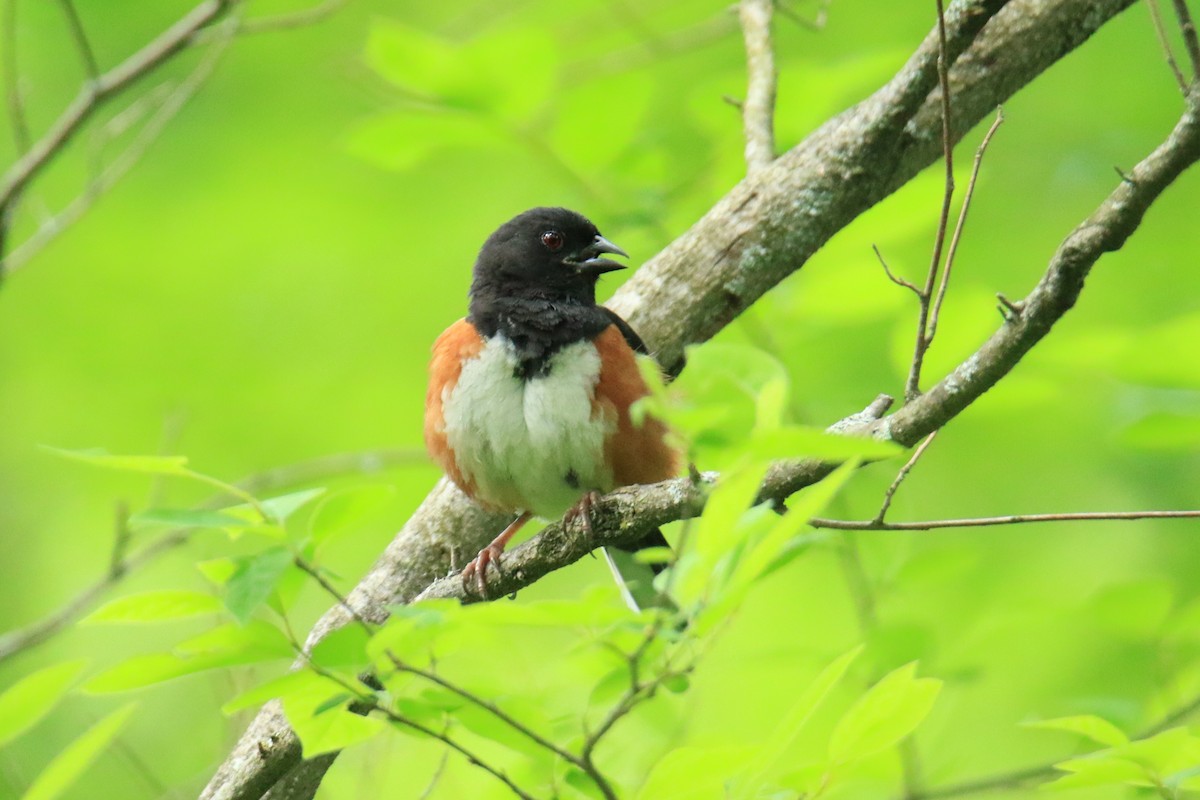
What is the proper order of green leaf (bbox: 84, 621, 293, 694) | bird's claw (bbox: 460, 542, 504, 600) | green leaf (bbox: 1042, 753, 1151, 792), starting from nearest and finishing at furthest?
green leaf (bbox: 84, 621, 293, 694), green leaf (bbox: 1042, 753, 1151, 792), bird's claw (bbox: 460, 542, 504, 600)

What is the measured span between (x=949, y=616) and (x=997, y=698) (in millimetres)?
1299

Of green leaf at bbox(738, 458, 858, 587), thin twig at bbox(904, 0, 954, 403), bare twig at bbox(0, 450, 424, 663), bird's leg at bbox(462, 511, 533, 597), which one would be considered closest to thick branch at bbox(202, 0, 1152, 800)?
bird's leg at bbox(462, 511, 533, 597)

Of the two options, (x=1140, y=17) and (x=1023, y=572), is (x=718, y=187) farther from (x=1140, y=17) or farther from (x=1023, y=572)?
(x=1140, y=17)

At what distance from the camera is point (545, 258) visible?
17.4ft

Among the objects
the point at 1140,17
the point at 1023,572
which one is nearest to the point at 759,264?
the point at 1023,572

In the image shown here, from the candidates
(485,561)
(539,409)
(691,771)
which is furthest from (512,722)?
(539,409)

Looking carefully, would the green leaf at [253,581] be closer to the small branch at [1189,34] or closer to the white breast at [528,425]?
the small branch at [1189,34]

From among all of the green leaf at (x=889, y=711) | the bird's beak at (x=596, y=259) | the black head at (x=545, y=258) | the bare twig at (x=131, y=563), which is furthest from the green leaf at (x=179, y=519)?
the bird's beak at (x=596, y=259)

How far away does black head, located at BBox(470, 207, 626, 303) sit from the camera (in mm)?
5164

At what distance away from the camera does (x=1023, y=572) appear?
6.18m

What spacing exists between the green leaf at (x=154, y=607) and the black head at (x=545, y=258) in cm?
298

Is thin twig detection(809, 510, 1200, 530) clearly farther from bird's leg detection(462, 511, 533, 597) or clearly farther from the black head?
the black head

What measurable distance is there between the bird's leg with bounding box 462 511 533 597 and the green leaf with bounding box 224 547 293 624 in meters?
1.74

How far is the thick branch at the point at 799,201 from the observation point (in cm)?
466
